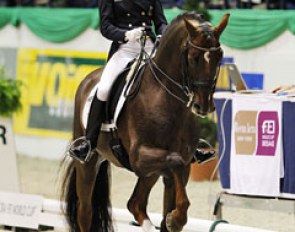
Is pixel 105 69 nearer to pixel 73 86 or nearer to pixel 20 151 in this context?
pixel 73 86

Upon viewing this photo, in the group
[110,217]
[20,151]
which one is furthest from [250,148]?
[20,151]

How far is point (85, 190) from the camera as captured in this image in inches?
306

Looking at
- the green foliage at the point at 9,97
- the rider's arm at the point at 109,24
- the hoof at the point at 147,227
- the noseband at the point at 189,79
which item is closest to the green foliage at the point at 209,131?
the green foliage at the point at 9,97

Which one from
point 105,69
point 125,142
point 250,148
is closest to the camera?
point 125,142

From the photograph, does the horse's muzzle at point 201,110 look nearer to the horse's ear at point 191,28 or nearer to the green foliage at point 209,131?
the horse's ear at point 191,28

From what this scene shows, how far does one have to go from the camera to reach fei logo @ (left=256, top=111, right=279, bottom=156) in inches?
319

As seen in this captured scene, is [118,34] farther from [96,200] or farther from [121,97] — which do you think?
[96,200]

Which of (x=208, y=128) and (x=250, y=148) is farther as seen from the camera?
(x=208, y=128)

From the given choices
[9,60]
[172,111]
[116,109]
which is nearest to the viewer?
[172,111]

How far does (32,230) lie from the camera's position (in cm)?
953

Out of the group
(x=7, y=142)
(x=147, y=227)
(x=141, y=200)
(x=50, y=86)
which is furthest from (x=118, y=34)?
(x=50, y=86)

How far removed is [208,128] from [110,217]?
4382mm

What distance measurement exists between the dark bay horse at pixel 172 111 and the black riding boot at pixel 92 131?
104 mm

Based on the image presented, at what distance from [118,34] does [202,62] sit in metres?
1.19
